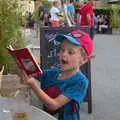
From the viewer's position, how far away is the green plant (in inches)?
253

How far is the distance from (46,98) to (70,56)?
0.33m

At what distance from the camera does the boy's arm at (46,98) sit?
115 inches

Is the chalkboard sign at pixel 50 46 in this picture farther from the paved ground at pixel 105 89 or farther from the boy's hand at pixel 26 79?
the boy's hand at pixel 26 79

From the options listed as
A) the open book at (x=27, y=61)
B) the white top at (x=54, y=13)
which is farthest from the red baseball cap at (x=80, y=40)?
the white top at (x=54, y=13)

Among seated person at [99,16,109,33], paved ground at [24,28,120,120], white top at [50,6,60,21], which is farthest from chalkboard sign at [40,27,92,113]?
seated person at [99,16,109,33]

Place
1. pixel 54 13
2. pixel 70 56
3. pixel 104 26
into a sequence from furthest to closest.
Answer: pixel 104 26 → pixel 54 13 → pixel 70 56

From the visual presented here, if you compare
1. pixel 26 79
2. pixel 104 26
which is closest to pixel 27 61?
pixel 26 79

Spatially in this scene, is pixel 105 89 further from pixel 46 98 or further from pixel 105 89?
pixel 46 98

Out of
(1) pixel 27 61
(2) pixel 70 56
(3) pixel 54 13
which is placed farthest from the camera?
(3) pixel 54 13

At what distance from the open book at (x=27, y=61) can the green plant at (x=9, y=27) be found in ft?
11.1

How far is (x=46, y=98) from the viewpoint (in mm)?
2947

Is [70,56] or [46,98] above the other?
[70,56]

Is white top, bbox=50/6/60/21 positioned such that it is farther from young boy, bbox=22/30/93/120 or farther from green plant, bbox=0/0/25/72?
young boy, bbox=22/30/93/120

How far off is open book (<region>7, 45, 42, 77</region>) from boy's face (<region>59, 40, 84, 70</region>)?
19cm
